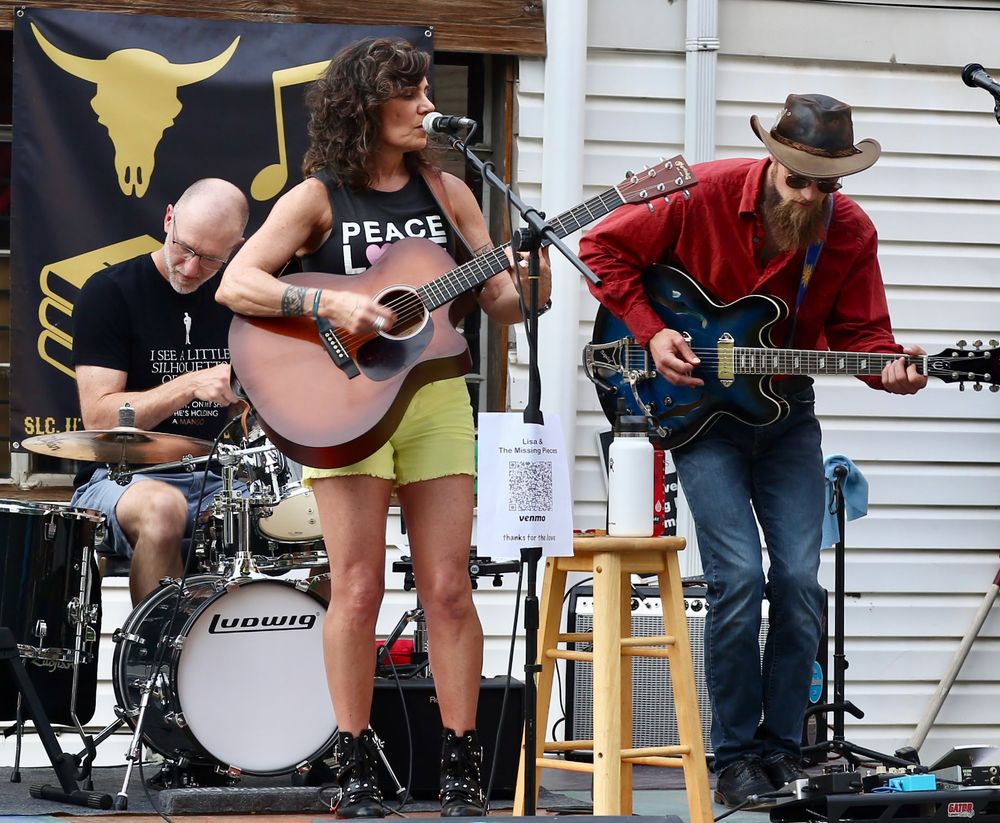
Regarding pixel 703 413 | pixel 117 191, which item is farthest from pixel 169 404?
pixel 703 413

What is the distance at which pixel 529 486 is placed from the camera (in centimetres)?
317

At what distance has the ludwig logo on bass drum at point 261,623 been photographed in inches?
177

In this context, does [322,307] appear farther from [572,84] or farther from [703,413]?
[572,84]

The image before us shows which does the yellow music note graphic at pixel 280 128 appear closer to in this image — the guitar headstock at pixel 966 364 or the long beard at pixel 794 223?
the long beard at pixel 794 223

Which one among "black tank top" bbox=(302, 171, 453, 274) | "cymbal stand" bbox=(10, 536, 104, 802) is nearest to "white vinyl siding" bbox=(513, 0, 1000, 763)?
"cymbal stand" bbox=(10, 536, 104, 802)

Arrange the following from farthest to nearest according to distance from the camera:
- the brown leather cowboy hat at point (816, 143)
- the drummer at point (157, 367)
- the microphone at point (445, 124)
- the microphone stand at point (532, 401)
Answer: the drummer at point (157, 367) → the brown leather cowboy hat at point (816, 143) → the microphone at point (445, 124) → the microphone stand at point (532, 401)

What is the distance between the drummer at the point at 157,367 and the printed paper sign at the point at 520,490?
181cm

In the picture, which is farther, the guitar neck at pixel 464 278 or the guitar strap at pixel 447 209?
the guitar strap at pixel 447 209

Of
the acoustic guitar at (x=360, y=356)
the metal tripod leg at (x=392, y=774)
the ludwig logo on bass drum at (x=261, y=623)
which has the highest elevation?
the acoustic guitar at (x=360, y=356)

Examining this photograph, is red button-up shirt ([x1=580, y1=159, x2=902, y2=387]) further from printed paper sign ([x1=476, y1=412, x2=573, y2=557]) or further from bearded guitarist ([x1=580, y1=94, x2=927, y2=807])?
printed paper sign ([x1=476, y1=412, x2=573, y2=557])

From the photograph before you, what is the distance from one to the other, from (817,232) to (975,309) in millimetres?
2977

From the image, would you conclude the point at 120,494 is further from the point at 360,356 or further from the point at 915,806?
the point at 915,806

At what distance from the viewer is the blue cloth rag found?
5.50m

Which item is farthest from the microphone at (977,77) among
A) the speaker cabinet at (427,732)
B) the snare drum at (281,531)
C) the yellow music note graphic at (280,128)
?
the yellow music note graphic at (280,128)
